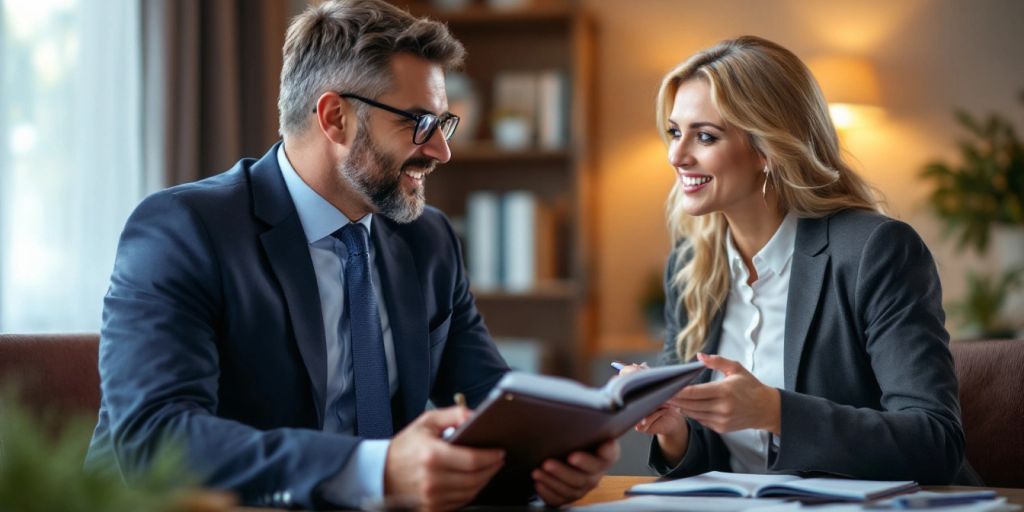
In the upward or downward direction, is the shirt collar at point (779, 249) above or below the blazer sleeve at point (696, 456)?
above

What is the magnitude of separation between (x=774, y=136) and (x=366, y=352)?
2.89 ft

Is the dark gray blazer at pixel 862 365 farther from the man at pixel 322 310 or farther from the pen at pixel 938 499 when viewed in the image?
the man at pixel 322 310

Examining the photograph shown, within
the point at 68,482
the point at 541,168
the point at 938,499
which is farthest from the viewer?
the point at 541,168

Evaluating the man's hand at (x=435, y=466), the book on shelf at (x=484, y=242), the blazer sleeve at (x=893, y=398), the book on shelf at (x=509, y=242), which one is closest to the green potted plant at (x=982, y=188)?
the book on shelf at (x=509, y=242)

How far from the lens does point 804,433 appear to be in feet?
5.34

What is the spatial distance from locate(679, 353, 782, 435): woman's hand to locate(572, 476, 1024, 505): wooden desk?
0.43ft

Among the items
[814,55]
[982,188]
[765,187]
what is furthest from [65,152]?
[982,188]

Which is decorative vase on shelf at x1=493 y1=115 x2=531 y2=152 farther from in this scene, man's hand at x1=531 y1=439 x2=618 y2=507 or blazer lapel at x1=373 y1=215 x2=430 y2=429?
man's hand at x1=531 y1=439 x2=618 y2=507

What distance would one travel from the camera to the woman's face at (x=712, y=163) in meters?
2.12

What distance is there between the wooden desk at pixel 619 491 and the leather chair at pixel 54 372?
0.79 meters

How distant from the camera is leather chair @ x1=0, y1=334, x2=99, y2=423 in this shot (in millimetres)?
1657

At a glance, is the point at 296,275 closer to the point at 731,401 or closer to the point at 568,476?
the point at 568,476

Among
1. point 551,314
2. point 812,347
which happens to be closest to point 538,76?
point 551,314

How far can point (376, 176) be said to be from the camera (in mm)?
1886
